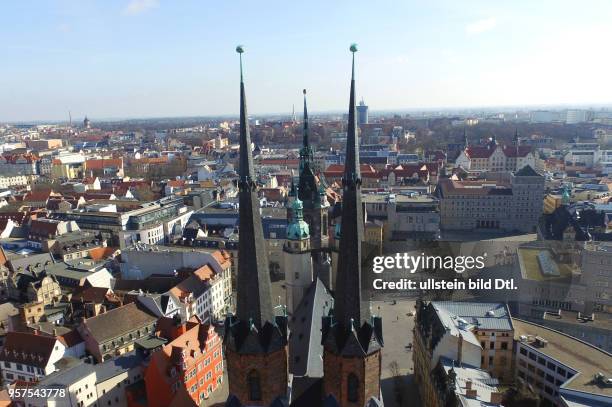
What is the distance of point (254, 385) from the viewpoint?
24812mm

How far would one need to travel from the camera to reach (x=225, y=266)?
74750 mm

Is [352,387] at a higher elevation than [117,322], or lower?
higher

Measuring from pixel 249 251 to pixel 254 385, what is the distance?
7.23m

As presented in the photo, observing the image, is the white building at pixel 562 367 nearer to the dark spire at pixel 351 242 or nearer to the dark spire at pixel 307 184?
the dark spire at pixel 307 184

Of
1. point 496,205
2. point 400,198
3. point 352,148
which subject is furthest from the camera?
point 496,205

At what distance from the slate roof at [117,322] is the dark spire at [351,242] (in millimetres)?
38201

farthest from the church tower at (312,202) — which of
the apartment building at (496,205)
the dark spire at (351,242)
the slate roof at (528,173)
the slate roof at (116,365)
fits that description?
the slate roof at (528,173)

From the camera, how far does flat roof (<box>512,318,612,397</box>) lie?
42.2m

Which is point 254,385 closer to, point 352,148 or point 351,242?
point 351,242

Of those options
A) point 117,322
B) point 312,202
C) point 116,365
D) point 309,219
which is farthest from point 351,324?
point 117,322

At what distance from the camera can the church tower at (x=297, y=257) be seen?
47.1 metres

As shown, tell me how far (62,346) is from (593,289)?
64746 mm

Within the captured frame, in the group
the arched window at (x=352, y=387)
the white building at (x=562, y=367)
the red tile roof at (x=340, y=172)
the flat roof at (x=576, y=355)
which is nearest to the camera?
the arched window at (x=352, y=387)

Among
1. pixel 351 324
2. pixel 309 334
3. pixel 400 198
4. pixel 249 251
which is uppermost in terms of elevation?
pixel 249 251
